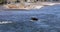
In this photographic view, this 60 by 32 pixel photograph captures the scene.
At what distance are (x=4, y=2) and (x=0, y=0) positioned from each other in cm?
28

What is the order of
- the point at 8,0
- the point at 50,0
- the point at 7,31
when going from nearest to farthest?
the point at 7,31
the point at 8,0
the point at 50,0

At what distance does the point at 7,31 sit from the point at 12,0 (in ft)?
25.5

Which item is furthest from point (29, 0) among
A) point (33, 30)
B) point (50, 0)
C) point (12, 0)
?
point (33, 30)

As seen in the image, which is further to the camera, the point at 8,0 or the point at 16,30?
the point at 8,0

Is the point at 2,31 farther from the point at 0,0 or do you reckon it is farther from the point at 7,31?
the point at 0,0

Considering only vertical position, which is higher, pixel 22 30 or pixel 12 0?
pixel 22 30

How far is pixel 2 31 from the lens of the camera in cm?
388

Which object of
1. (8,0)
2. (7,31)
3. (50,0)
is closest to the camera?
(7,31)

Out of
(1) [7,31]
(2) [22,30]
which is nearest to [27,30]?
(2) [22,30]

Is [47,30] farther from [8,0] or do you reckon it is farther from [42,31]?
[8,0]

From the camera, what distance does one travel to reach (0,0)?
1146cm

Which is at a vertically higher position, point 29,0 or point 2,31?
point 2,31

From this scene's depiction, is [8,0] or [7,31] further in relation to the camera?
[8,0]

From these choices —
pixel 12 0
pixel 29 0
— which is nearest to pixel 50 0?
pixel 29 0
